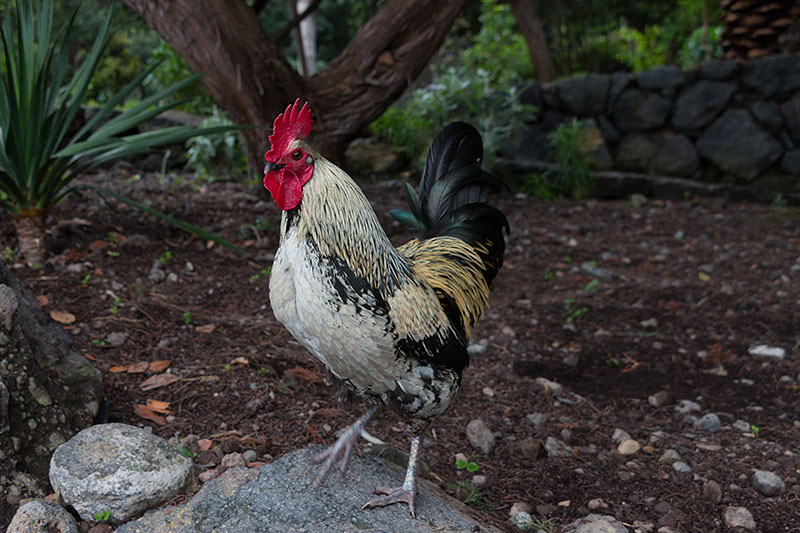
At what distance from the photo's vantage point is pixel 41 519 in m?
2.13

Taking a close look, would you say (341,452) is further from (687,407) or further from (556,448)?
(687,407)

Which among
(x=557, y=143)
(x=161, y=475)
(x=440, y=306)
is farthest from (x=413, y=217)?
(x=557, y=143)

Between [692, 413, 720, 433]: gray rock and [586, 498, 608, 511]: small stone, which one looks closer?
[586, 498, 608, 511]: small stone

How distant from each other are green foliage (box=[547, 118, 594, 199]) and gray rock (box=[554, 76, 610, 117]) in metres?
0.32

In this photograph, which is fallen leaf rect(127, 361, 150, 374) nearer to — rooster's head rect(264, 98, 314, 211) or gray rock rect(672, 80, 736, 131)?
rooster's head rect(264, 98, 314, 211)

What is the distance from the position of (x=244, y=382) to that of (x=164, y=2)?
10.4ft

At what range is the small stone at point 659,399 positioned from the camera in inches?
148

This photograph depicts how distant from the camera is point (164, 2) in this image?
15.9ft

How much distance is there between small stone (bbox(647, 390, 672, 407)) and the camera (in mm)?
3762

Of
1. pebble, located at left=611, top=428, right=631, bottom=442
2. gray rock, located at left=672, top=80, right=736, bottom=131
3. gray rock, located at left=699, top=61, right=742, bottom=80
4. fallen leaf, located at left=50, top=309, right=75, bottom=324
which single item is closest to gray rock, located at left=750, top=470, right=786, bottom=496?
pebble, located at left=611, top=428, right=631, bottom=442

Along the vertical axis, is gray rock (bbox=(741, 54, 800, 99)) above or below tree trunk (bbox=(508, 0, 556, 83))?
below

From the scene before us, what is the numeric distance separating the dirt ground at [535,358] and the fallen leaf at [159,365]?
2 centimetres

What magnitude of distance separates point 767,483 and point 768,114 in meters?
6.24

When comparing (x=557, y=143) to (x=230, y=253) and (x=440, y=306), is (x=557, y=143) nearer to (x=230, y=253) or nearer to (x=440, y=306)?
(x=230, y=253)
